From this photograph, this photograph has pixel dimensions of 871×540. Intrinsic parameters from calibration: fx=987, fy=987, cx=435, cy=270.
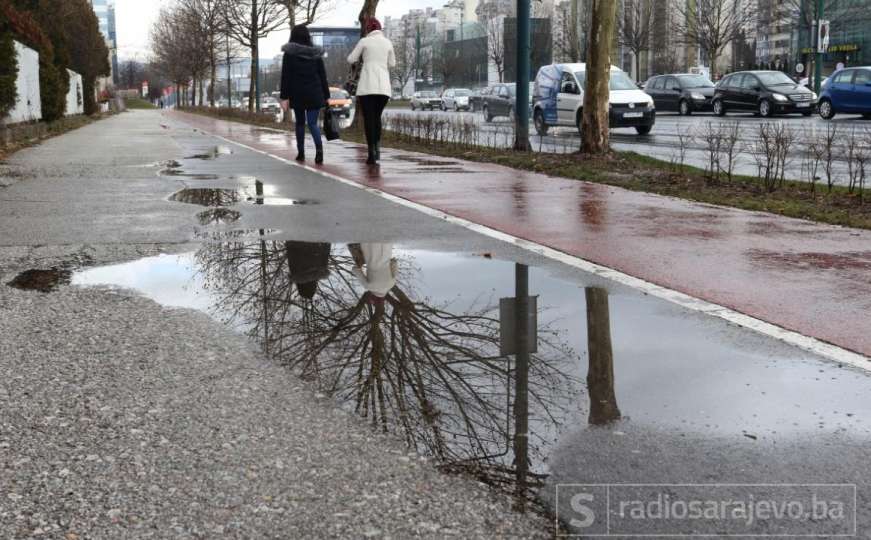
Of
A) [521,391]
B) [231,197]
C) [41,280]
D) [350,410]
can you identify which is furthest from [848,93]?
[350,410]

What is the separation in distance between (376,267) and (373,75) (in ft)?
27.7

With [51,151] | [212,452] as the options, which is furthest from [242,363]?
[51,151]

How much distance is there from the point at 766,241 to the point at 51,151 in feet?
52.2

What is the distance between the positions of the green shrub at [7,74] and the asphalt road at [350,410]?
16082 mm

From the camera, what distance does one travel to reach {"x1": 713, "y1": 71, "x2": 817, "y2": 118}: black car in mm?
33250

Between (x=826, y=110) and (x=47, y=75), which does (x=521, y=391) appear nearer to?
(x=47, y=75)

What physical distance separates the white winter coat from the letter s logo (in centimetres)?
1173

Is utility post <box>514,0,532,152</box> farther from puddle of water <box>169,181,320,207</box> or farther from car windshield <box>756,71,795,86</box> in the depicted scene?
car windshield <box>756,71,795,86</box>

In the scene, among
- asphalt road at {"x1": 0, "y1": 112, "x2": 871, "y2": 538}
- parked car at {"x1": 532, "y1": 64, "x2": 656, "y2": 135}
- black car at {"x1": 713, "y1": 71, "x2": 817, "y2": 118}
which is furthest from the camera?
Answer: black car at {"x1": 713, "y1": 71, "x2": 817, "y2": 118}

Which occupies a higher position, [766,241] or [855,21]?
[855,21]

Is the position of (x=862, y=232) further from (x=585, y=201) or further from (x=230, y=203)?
(x=230, y=203)

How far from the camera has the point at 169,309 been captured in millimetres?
5160

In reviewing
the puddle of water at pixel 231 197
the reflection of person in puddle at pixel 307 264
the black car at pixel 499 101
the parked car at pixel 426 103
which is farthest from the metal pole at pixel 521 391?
the parked car at pixel 426 103

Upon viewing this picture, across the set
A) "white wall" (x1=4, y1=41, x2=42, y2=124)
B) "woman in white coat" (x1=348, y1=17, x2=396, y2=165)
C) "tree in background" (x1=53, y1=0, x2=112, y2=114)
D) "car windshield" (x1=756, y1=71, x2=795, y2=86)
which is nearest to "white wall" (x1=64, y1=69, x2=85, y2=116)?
"tree in background" (x1=53, y1=0, x2=112, y2=114)
